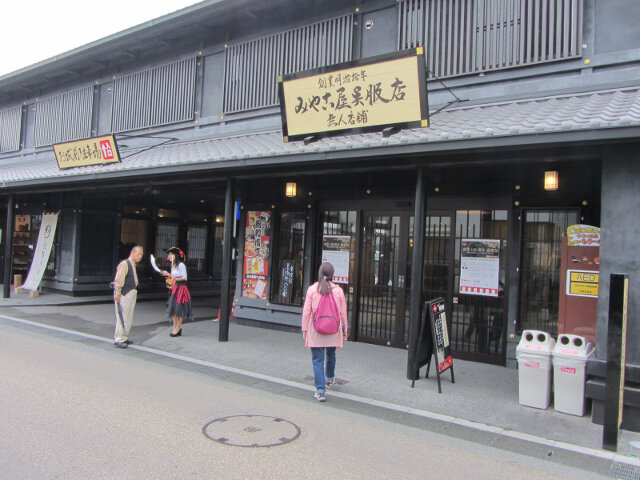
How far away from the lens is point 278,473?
3.82 meters

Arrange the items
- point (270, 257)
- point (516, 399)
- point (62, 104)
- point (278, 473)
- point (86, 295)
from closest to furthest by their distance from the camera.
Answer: point (278, 473)
point (516, 399)
point (270, 257)
point (86, 295)
point (62, 104)

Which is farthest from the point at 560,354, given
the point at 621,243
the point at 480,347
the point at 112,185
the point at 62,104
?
the point at 62,104

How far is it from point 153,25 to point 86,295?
8557 millimetres

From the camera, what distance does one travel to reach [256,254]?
1095cm

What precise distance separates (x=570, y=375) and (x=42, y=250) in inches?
605

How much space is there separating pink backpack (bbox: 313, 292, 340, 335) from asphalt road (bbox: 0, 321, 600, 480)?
0.91 m

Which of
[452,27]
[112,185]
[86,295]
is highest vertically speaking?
[452,27]

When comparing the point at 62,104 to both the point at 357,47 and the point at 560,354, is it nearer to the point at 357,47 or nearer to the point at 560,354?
the point at 357,47

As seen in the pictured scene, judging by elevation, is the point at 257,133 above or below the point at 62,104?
below

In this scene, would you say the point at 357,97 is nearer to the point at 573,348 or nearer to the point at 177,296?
the point at 573,348

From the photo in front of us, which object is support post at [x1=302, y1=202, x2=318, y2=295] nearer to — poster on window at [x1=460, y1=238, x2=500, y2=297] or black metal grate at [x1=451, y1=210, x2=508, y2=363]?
black metal grate at [x1=451, y1=210, x2=508, y2=363]

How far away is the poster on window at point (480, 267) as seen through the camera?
25.8ft

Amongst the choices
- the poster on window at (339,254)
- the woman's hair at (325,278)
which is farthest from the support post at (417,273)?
the poster on window at (339,254)

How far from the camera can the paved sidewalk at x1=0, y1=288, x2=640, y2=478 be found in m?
4.95
